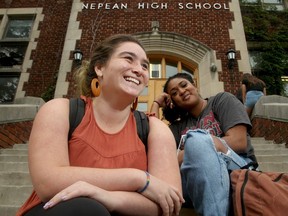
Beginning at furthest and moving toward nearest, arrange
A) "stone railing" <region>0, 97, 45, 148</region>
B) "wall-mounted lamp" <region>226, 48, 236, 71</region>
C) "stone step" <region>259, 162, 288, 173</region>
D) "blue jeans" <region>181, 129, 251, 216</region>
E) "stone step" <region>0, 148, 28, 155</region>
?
"wall-mounted lamp" <region>226, 48, 236, 71</region> < "stone railing" <region>0, 97, 45, 148</region> < "stone step" <region>0, 148, 28, 155</region> < "stone step" <region>259, 162, 288, 173</region> < "blue jeans" <region>181, 129, 251, 216</region>

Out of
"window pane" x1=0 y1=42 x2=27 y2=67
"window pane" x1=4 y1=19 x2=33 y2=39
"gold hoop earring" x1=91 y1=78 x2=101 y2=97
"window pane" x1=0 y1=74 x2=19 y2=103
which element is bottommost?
"gold hoop earring" x1=91 y1=78 x2=101 y2=97

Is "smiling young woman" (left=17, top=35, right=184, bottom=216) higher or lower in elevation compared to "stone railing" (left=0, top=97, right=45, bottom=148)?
lower

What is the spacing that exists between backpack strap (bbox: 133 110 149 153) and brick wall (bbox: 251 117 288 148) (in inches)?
133

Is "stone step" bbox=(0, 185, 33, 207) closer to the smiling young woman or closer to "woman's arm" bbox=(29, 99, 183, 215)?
the smiling young woman

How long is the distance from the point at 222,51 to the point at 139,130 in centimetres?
663

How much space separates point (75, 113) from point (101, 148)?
0.77 ft

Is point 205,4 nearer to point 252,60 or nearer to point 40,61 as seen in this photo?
point 252,60

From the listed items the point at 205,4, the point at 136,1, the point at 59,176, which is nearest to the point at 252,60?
the point at 205,4

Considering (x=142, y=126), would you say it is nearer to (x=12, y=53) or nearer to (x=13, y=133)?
(x=13, y=133)

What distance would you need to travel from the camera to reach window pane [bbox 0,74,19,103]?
339 inches

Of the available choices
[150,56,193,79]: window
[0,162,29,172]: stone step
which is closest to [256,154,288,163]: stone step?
[0,162,29,172]: stone step

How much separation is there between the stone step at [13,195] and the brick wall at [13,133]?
5.50 ft

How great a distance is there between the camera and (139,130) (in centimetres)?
156

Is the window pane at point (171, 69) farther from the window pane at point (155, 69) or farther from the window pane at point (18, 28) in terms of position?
the window pane at point (18, 28)
